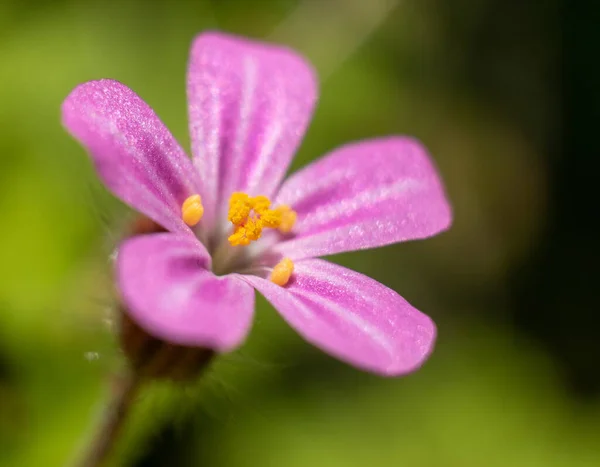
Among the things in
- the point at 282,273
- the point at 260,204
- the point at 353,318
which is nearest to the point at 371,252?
the point at 260,204

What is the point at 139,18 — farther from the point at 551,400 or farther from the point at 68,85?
the point at 551,400

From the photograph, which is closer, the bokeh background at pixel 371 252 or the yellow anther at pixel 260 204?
the yellow anther at pixel 260 204

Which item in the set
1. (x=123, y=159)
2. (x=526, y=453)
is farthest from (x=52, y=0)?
(x=526, y=453)

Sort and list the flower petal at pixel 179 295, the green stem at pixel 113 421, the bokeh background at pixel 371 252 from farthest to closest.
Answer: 1. the bokeh background at pixel 371 252
2. the green stem at pixel 113 421
3. the flower petal at pixel 179 295

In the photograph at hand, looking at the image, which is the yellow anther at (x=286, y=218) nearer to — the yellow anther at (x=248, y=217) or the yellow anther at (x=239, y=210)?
the yellow anther at (x=248, y=217)

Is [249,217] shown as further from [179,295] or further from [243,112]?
[179,295]

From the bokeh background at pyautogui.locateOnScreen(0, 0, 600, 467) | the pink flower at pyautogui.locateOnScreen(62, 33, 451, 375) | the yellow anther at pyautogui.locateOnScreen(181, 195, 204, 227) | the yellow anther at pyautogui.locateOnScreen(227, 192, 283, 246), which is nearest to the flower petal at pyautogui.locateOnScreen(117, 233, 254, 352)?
the pink flower at pyautogui.locateOnScreen(62, 33, 451, 375)

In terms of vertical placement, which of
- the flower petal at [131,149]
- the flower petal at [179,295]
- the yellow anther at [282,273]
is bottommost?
the yellow anther at [282,273]

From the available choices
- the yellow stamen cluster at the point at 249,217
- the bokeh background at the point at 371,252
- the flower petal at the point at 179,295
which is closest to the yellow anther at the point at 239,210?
the yellow stamen cluster at the point at 249,217

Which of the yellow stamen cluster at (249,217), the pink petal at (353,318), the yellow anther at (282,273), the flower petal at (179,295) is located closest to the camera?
the flower petal at (179,295)
